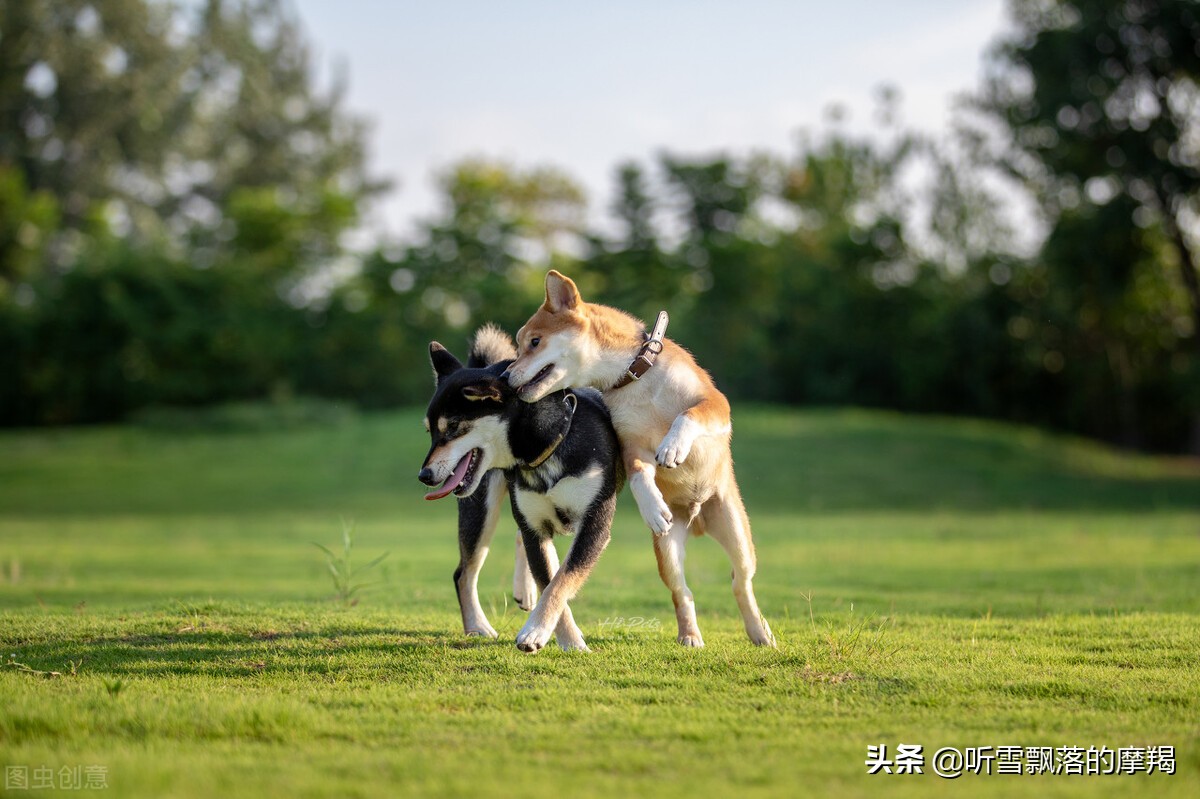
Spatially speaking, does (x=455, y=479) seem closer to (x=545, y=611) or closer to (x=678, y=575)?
(x=545, y=611)

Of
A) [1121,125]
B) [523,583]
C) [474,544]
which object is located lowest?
[523,583]

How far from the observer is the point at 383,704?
4.68 m

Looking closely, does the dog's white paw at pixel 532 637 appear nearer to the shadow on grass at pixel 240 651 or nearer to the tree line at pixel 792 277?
the shadow on grass at pixel 240 651

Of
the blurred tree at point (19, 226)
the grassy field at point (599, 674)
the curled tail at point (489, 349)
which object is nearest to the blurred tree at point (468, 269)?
the blurred tree at point (19, 226)

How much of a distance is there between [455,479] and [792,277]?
27296 millimetres

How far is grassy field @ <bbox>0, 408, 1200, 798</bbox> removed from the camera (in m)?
3.79

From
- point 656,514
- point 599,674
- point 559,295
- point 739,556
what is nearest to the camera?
point 599,674

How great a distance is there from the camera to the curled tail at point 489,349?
6355mm

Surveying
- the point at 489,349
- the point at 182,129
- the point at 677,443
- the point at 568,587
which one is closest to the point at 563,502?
the point at 568,587

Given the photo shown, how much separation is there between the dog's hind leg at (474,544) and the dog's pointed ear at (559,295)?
104 centimetres

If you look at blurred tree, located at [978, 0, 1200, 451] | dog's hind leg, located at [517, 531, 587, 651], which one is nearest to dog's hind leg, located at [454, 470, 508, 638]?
dog's hind leg, located at [517, 531, 587, 651]

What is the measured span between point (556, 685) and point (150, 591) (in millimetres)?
5356

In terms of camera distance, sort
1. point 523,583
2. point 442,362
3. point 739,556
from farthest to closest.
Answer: point 523,583 → point 442,362 → point 739,556

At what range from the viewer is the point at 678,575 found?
5832 millimetres
